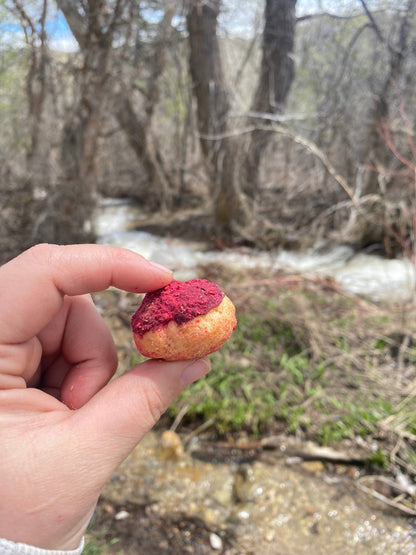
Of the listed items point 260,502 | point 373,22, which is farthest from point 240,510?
point 373,22

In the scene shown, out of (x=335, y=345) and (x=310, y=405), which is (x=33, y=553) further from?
(x=335, y=345)

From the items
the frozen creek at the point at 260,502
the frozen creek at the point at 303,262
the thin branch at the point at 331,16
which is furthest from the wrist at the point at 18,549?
the thin branch at the point at 331,16

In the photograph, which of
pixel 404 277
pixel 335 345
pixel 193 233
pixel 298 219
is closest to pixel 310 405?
pixel 335 345

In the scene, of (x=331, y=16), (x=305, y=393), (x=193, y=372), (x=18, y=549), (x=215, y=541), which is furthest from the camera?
(x=331, y=16)

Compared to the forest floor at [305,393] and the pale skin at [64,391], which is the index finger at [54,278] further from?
the forest floor at [305,393]

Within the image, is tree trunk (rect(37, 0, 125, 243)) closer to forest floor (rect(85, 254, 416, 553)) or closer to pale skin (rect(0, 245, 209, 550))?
forest floor (rect(85, 254, 416, 553))

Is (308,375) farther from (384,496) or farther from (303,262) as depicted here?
(303,262)
